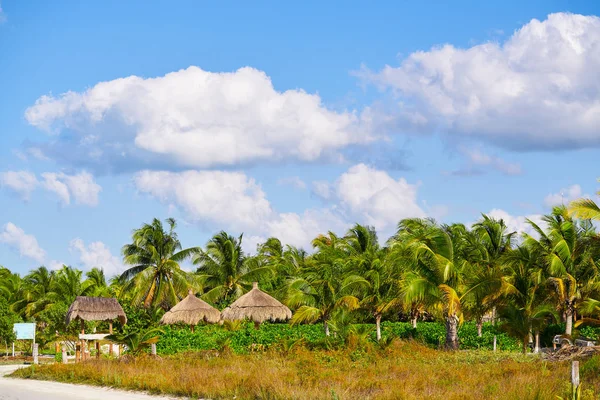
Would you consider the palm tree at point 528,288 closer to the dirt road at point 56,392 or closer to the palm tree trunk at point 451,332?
the palm tree trunk at point 451,332

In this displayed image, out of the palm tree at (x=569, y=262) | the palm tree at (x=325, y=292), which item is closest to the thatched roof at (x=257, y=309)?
the palm tree at (x=325, y=292)

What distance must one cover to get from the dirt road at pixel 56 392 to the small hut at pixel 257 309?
14.3 m

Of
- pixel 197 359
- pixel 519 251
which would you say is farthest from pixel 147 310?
pixel 519 251

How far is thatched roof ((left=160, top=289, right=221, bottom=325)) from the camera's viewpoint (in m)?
38.8

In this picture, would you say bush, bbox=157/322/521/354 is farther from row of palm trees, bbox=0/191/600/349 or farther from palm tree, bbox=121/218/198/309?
palm tree, bbox=121/218/198/309

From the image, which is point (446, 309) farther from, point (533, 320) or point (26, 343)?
point (26, 343)

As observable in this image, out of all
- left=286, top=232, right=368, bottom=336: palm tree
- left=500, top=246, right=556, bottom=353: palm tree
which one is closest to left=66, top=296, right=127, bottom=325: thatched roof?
left=286, top=232, right=368, bottom=336: palm tree

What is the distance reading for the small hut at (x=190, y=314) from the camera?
127ft

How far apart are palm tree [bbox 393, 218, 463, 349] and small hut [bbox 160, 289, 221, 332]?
40.6ft

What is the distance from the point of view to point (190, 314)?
1528 inches

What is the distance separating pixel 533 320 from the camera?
98.0 feet

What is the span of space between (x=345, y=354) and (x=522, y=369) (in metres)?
7.00

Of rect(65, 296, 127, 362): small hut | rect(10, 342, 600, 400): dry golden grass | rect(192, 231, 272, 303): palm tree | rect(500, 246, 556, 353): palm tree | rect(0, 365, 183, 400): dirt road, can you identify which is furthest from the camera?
rect(192, 231, 272, 303): palm tree

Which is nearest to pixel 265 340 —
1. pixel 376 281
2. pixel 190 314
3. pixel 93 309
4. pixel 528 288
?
pixel 93 309
